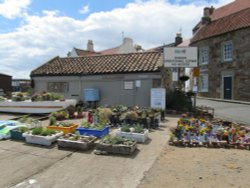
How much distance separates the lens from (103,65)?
1683 centimetres

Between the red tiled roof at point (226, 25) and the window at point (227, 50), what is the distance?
1.30 metres

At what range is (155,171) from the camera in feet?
18.2

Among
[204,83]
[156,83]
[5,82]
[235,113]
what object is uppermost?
[5,82]

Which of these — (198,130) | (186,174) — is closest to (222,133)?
(198,130)

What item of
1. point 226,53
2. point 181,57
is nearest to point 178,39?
point 226,53

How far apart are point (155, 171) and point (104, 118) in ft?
15.2

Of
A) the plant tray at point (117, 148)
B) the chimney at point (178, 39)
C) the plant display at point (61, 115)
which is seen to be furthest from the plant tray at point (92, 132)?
the chimney at point (178, 39)

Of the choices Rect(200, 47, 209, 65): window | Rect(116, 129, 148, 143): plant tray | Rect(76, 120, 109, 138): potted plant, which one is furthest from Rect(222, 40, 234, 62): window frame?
Rect(76, 120, 109, 138): potted plant

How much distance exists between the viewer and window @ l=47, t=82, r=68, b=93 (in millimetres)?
17219

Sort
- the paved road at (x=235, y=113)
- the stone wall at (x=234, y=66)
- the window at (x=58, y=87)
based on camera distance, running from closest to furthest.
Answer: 1. the paved road at (x=235, y=113)
2. the window at (x=58, y=87)
3. the stone wall at (x=234, y=66)

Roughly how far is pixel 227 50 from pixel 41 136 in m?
23.6

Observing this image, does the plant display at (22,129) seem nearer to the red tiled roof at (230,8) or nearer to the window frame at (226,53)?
the window frame at (226,53)

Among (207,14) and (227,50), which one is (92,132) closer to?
(227,50)

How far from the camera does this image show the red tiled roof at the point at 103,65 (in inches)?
599
